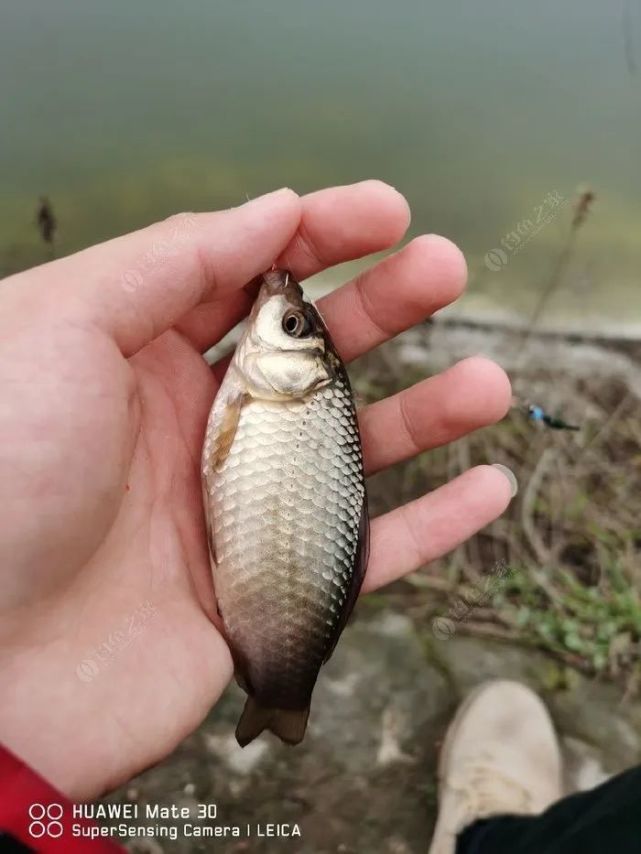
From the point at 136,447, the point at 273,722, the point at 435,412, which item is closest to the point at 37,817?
the point at 273,722

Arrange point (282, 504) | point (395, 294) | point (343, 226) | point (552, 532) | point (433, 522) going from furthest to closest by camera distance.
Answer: point (552, 532) → point (433, 522) → point (395, 294) → point (343, 226) → point (282, 504)

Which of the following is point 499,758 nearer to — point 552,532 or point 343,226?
point 552,532

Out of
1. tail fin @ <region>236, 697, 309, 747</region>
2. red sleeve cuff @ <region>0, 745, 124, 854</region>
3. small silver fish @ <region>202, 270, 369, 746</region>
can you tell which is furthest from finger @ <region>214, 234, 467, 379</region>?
red sleeve cuff @ <region>0, 745, 124, 854</region>

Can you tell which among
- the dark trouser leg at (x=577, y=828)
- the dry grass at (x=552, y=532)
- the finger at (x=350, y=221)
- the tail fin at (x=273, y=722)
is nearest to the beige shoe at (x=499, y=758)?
the dark trouser leg at (x=577, y=828)

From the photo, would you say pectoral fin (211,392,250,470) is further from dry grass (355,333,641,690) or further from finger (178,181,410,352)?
dry grass (355,333,641,690)

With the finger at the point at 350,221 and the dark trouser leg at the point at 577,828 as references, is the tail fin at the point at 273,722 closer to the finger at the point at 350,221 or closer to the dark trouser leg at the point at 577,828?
the dark trouser leg at the point at 577,828

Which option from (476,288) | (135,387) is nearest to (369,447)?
(135,387)

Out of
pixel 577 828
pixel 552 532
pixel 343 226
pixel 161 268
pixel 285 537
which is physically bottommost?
pixel 552 532
